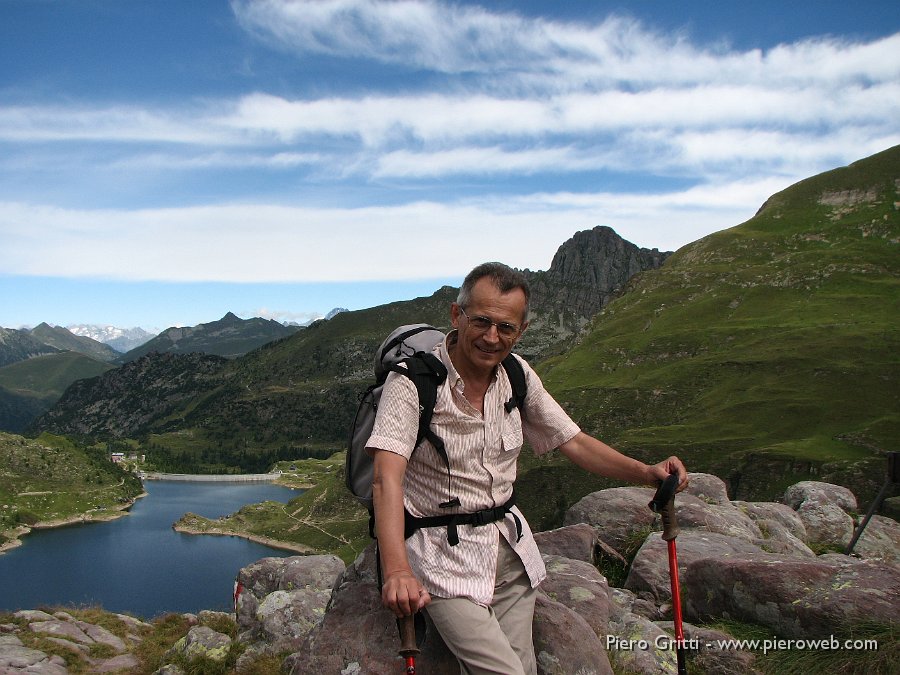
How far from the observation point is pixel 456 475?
558cm

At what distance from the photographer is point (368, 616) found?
22.9 feet

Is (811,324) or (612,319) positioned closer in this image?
(811,324)

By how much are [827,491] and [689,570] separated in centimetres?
1539

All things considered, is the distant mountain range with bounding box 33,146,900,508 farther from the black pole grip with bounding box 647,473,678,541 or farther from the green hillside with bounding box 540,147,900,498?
the black pole grip with bounding box 647,473,678,541

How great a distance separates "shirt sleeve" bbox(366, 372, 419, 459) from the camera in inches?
203

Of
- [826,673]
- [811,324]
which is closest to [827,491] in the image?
[826,673]

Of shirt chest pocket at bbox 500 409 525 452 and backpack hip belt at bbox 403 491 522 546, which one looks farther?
shirt chest pocket at bbox 500 409 525 452

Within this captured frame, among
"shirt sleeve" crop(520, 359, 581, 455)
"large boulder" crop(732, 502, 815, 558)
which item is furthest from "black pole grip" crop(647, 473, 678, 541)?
"large boulder" crop(732, 502, 815, 558)

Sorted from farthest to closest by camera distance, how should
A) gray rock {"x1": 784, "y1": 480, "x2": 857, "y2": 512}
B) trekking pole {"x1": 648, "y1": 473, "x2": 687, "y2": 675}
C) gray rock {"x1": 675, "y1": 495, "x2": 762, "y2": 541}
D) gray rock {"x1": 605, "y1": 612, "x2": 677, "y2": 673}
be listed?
gray rock {"x1": 784, "y1": 480, "x2": 857, "y2": 512} < gray rock {"x1": 675, "y1": 495, "x2": 762, "y2": 541} < gray rock {"x1": 605, "y1": 612, "x2": 677, "y2": 673} < trekking pole {"x1": 648, "y1": 473, "x2": 687, "y2": 675}

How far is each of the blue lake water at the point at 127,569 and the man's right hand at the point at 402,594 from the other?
129872 mm

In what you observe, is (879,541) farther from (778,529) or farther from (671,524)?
(671,524)

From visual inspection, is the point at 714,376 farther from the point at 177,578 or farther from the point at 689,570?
the point at 177,578

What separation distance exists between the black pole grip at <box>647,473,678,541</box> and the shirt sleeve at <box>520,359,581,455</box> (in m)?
1.00

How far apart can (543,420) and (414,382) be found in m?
1.77
